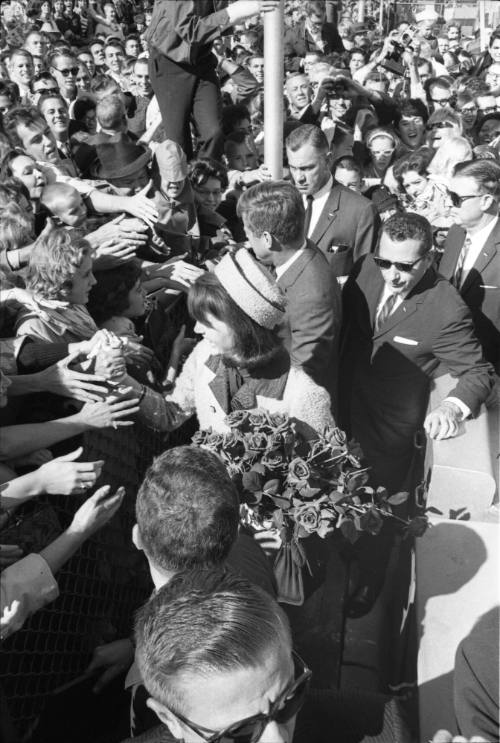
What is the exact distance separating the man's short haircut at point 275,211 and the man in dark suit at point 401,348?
46 centimetres

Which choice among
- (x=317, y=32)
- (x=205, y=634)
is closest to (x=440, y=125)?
(x=317, y=32)

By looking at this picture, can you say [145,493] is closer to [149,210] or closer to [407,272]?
[407,272]

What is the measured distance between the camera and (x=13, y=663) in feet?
8.06

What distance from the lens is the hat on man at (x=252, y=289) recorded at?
2805mm

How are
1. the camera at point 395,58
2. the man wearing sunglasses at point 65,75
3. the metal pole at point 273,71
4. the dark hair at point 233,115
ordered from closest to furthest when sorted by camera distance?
the metal pole at point 273,71 → the dark hair at point 233,115 → the man wearing sunglasses at point 65,75 → the camera at point 395,58

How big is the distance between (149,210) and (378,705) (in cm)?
328

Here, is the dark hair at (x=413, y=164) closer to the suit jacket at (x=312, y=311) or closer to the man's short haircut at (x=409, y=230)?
the man's short haircut at (x=409, y=230)

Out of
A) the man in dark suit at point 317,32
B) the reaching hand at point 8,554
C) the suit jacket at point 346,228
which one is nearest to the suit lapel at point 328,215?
the suit jacket at point 346,228

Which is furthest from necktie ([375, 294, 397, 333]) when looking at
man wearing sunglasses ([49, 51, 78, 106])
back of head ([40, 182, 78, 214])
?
man wearing sunglasses ([49, 51, 78, 106])

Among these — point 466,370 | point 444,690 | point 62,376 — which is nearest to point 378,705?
point 444,690

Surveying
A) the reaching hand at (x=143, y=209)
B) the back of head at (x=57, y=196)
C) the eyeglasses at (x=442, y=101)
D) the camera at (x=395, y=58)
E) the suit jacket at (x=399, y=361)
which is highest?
the camera at (x=395, y=58)

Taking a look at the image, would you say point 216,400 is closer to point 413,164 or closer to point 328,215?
point 328,215

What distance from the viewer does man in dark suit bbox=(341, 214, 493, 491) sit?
11.9 feet

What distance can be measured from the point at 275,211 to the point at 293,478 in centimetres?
168
